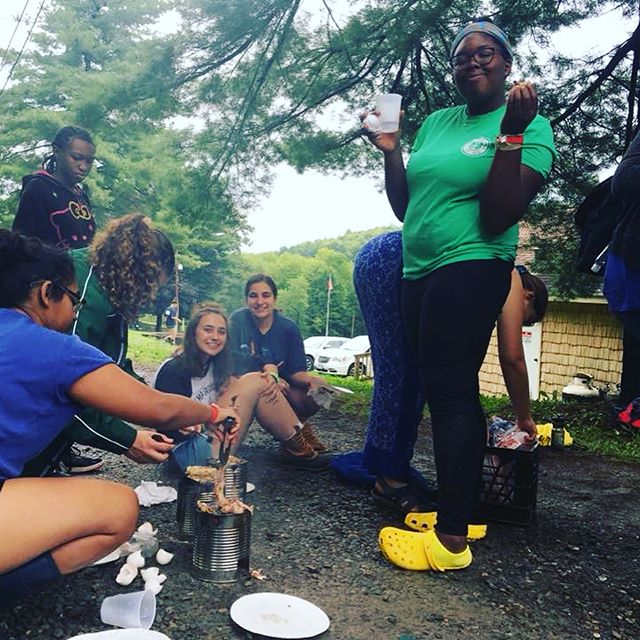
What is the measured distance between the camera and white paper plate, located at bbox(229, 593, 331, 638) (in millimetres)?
1664

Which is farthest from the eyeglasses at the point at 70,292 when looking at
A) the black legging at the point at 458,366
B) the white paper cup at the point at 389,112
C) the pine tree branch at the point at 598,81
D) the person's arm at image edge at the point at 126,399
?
the pine tree branch at the point at 598,81

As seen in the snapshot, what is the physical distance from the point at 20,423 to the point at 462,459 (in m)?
1.34

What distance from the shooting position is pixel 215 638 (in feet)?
5.44

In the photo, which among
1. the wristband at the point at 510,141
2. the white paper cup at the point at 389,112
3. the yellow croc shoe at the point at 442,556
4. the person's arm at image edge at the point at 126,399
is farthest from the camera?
the white paper cup at the point at 389,112

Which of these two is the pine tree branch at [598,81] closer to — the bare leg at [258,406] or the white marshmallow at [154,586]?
the bare leg at [258,406]

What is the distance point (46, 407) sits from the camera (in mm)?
1594

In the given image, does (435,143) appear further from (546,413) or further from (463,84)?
(546,413)

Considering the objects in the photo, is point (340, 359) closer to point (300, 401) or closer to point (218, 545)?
point (300, 401)

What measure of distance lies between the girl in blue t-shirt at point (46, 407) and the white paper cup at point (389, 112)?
1.24 meters

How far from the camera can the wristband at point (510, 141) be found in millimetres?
1853

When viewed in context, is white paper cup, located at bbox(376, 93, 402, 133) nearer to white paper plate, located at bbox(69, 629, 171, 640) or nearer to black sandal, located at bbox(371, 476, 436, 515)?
black sandal, located at bbox(371, 476, 436, 515)

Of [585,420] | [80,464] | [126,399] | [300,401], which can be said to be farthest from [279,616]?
[585,420]

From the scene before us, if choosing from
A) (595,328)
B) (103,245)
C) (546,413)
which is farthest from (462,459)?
(595,328)

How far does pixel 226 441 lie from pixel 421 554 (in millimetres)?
784
